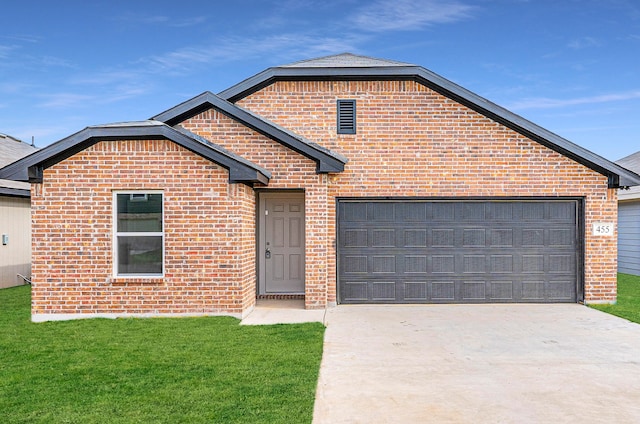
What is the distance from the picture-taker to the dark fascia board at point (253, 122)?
11227 millimetres

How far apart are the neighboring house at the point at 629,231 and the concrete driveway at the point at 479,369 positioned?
9.85m

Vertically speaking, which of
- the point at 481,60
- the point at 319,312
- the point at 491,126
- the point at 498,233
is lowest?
the point at 319,312

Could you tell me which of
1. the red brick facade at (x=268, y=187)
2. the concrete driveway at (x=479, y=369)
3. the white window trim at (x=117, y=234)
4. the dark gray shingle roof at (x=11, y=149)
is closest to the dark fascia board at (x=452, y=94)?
the red brick facade at (x=268, y=187)

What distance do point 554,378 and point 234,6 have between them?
515 inches

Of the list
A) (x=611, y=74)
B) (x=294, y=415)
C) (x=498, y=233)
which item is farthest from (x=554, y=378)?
(x=611, y=74)

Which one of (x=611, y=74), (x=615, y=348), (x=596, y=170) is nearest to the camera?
(x=615, y=348)

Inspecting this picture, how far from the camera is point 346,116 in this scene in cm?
1245

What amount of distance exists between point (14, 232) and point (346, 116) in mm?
10751

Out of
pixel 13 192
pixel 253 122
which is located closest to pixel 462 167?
pixel 253 122

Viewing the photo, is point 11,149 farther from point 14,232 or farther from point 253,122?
point 253,122

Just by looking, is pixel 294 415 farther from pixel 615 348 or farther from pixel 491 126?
pixel 491 126

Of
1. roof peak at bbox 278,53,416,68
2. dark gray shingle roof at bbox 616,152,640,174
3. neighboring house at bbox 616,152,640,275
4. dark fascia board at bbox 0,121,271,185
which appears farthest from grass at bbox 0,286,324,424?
dark gray shingle roof at bbox 616,152,640,174

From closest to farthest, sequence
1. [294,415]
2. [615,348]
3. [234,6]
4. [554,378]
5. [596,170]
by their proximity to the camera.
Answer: [294,415], [554,378], [615,348], [596,170], [234,6]

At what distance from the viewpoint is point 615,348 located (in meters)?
8.03
